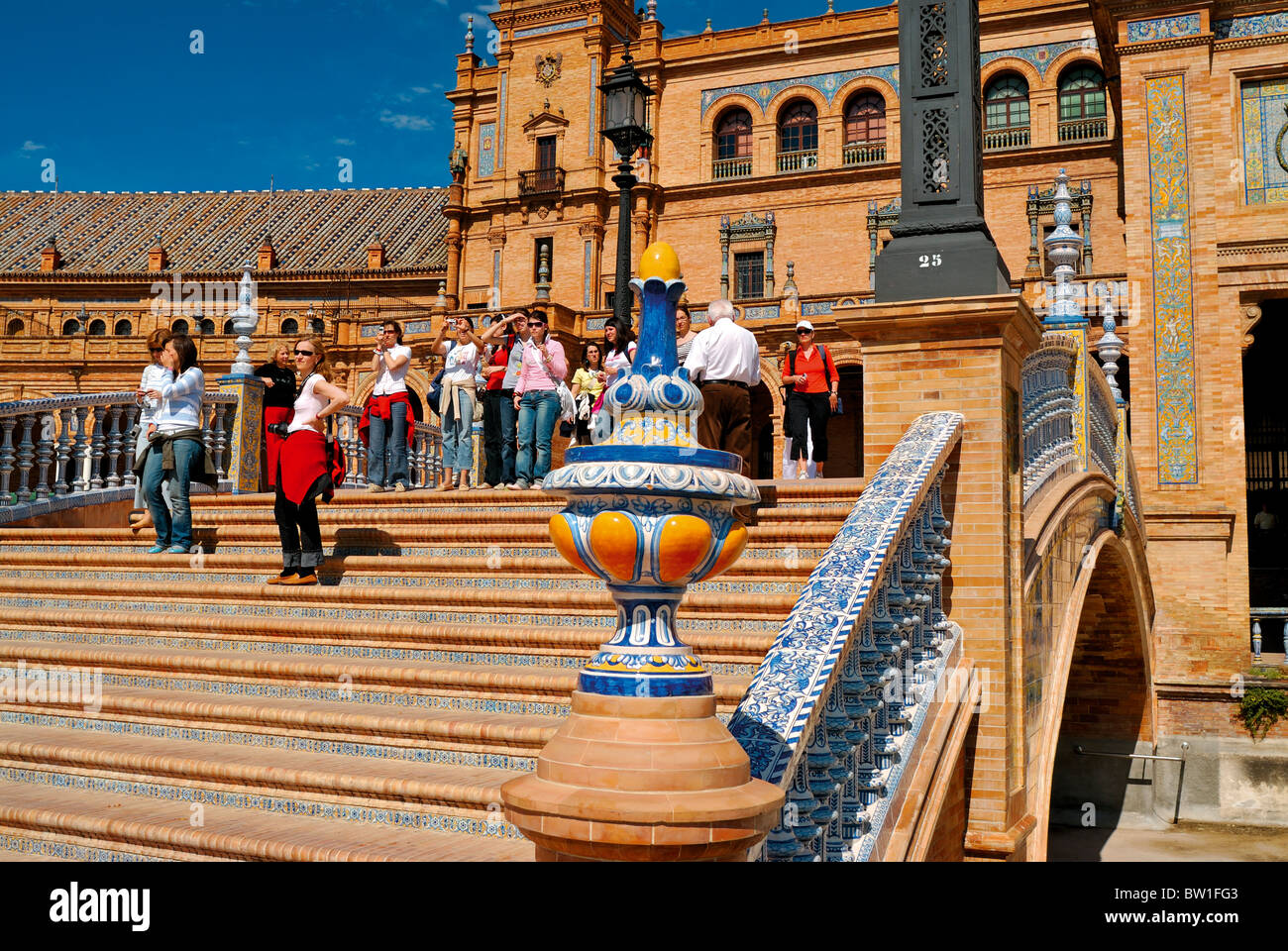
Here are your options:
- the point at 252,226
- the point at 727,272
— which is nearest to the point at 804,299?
the point at 727,272

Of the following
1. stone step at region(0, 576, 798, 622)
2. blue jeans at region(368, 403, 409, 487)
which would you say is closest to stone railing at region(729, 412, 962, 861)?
stone step at region(0, 576, 798, 622)

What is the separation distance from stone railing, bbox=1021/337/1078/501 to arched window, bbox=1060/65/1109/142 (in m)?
30.7

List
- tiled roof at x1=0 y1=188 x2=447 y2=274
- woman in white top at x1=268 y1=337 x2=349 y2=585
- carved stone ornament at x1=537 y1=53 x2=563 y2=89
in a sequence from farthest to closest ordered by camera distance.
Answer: tiled roof at x1=0 y1=188 x2=447 y2=274 < carved stone ornament at x1=537 y1=53 x2=563 y2=89 < woman in white top at x1=268 y1=337 x2=349 y2=585

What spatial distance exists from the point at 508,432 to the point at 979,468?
661 centimetres

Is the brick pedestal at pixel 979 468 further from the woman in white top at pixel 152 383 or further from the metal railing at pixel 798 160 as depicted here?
the metal railing at pixel 798 160

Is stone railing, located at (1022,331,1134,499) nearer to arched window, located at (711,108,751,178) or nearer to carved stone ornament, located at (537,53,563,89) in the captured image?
arched window, located at (711,108,751,178)

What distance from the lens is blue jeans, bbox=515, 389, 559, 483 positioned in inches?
424

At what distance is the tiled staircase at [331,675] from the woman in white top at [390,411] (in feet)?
7.81

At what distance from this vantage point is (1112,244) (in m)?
34.7

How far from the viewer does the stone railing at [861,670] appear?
135 inches

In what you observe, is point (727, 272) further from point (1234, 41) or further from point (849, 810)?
point (849, 810)

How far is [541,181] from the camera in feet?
135

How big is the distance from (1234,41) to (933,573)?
796 inches

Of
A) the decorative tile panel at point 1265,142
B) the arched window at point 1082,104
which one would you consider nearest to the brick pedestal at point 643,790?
the decorative tile panel at point 1265,142
